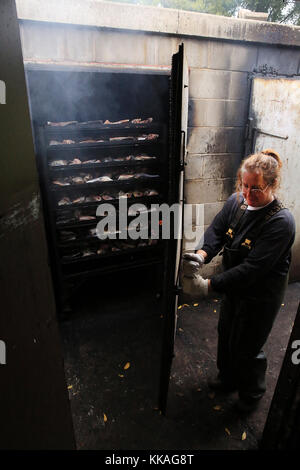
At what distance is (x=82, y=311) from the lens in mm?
4305

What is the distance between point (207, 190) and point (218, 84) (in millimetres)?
1370

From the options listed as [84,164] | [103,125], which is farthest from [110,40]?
[84,164]

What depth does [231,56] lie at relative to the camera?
366cm

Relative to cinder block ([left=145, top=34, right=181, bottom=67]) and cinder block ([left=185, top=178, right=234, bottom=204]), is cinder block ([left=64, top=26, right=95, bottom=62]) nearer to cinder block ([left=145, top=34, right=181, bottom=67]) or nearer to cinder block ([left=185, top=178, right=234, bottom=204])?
cinder block ([left=145, top=34, right=181, bottom=67])

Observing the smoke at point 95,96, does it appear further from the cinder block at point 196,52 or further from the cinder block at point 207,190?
the cinder block at point 207,190

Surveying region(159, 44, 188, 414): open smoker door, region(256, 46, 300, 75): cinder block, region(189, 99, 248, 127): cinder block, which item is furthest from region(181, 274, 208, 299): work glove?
region(256, 46, 300, 75): cinder block

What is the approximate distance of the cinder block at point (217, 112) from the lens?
12.2 feet

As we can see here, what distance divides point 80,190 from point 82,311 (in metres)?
1.79

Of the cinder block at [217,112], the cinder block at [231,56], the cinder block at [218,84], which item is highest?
the cinder block at [231,56]

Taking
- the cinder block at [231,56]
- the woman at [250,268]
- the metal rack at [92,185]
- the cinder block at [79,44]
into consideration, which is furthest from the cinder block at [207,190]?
the cinder block at [79,44]

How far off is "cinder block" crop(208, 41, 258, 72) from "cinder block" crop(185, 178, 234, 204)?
1.44 meters

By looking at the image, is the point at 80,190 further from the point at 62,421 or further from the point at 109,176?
the point at 62,421

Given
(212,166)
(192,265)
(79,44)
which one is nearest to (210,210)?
(212,166)

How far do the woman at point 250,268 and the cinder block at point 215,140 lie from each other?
1.47m
